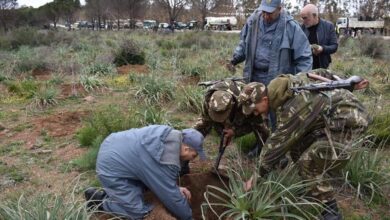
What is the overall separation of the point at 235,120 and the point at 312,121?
1.09 metres

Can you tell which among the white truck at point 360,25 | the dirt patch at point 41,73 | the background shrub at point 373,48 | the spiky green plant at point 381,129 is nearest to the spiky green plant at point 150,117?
the spiky green plant at point 381,129

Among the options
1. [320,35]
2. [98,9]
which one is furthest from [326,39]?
[98,9]

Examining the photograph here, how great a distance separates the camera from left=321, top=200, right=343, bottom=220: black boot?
132 inches

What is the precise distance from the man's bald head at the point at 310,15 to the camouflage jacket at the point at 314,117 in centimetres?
206

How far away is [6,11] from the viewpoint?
28406mm

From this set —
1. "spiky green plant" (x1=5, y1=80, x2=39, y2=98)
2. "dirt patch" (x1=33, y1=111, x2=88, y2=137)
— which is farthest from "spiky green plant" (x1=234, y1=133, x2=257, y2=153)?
"spiky green plant" (x1=5, y1=80, x2=39, y2=98)

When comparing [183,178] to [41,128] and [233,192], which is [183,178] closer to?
[233,192]

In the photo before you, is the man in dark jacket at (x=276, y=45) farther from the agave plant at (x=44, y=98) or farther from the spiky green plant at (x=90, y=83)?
the spiky green plant at (x=90, y=83)

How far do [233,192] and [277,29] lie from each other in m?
1.80

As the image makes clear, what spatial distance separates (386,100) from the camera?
25.3ft

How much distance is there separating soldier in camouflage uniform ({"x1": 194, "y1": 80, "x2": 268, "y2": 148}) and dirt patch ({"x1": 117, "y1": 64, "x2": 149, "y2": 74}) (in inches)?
267

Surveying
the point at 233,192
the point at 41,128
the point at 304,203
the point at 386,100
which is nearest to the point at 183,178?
the point at 233,192

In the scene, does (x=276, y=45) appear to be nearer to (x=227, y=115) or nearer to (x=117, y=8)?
(x=227, y=115)

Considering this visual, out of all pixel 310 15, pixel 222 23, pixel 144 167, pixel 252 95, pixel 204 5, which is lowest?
pixel 144 167
